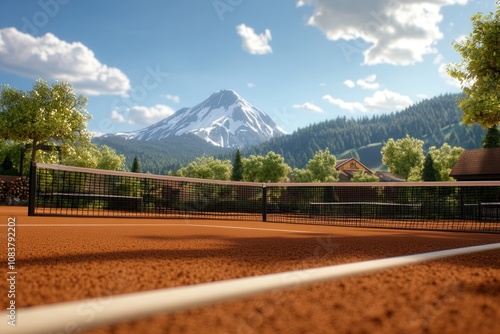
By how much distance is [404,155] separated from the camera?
259 ft

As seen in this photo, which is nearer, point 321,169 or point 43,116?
point 43,116

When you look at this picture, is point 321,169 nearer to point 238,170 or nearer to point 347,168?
point 238,170

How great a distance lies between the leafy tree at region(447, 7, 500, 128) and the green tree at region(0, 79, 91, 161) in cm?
3296

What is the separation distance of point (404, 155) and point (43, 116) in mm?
64291

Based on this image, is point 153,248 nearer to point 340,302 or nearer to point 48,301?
point 48,301

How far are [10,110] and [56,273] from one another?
4215cm

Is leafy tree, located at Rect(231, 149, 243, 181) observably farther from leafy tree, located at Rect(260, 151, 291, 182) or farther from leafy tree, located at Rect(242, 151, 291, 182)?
leafy tree, located at Rect(260, 151, 291, 182)

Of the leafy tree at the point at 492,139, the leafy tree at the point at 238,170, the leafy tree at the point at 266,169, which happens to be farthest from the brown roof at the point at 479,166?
the leafy tree at the point at 238,170

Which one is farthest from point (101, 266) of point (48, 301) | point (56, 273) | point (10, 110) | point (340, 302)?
point (10, 110)

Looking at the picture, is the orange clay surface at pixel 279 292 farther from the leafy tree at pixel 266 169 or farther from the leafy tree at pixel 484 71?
the leafy tree at pixel 266 169

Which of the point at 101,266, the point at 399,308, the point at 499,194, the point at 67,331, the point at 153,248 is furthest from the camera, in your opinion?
the point at 499,194

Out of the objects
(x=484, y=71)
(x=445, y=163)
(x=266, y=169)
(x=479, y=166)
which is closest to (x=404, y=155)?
(x=445, y=163)

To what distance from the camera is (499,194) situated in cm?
2341

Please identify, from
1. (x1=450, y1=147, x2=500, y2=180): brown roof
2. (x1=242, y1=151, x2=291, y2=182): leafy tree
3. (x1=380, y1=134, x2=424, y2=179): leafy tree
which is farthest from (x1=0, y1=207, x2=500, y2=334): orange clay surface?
(x1=242, y1=151, x2=291, y2=182): leafy tree
